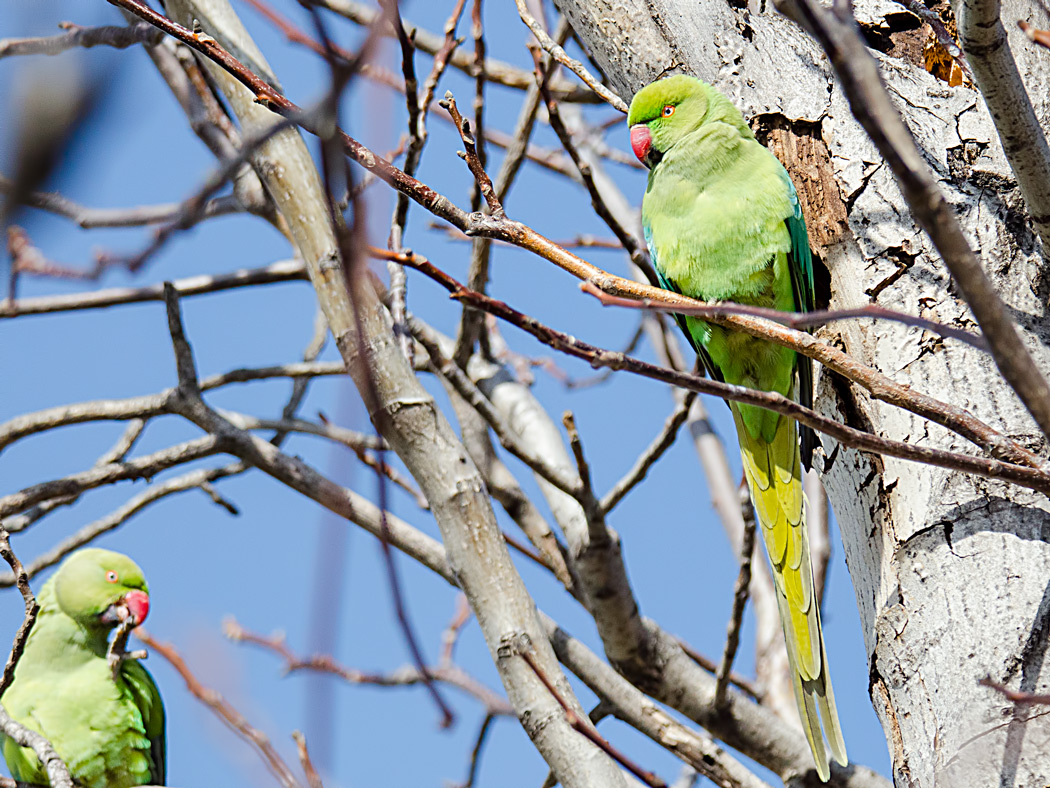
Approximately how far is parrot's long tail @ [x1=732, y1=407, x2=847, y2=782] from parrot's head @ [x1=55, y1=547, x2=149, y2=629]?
2469mm

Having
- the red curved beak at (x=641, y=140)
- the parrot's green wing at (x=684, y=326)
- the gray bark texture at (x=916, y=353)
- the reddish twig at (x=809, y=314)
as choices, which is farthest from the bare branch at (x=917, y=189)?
the red curved beak at (x=641, y=140)

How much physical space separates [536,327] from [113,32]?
1.63 meters

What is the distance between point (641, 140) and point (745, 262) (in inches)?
21.4

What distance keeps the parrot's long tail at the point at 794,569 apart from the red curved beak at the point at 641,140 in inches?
31.7

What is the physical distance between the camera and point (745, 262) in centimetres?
237

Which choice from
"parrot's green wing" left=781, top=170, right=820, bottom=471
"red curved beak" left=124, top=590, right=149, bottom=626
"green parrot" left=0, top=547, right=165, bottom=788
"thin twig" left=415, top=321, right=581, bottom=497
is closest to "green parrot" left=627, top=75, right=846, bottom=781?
"parrot's green wing" left=781, top=170, right=820, bottom=471

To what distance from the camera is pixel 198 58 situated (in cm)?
269

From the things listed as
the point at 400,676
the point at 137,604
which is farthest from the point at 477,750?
the point at 137,604

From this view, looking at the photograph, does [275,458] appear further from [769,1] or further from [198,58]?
[769,1]

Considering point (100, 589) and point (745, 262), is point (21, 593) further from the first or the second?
point (100, 589)

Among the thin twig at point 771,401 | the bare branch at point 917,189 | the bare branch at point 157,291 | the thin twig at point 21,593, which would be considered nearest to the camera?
the bare branch at point 917,189

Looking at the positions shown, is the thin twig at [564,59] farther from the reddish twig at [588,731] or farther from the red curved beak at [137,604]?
the red curved beak at [137,604]

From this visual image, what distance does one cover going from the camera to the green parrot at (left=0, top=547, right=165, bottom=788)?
3393 millimetres

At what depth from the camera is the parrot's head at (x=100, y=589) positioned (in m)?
3.67
